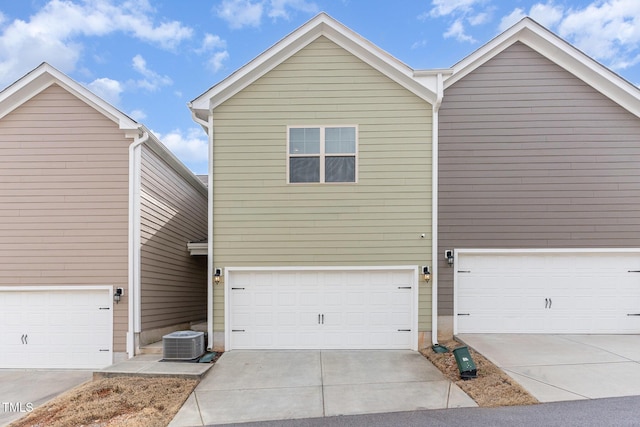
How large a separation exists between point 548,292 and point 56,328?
10738 mm

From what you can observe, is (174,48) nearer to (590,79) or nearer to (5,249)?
(5,249)

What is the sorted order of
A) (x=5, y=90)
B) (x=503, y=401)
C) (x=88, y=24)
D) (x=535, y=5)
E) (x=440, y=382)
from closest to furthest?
(x=503, y=401) → (x=440, y=382) → (x=5, y=90) → (x=535, y=5) → (x=88, y=24)

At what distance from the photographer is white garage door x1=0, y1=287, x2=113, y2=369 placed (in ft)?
25.5

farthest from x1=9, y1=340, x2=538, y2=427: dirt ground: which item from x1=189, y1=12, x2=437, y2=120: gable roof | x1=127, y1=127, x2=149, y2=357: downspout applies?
x1=189, y1=12, x2=437, y2=120: gable roof

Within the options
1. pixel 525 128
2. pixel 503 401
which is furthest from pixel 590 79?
pixel 503 401

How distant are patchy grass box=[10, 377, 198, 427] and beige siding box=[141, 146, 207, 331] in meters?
2.30

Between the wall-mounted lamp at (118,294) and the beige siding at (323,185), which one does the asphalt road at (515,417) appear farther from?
the wall-mounted lamp at (118,294)

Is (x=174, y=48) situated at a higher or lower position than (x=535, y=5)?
higher

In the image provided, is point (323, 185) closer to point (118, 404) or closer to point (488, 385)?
point (488, 385)

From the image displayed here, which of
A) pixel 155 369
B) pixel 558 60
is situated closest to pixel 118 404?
pixel 155 369

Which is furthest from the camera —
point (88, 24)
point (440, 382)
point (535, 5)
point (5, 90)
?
point (88, 24)

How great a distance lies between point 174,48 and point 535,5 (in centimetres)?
1176

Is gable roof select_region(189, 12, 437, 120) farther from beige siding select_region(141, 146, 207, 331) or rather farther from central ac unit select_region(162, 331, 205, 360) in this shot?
central ac unit select_region(162, 331, 205, 360)

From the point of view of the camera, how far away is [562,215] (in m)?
8.05
